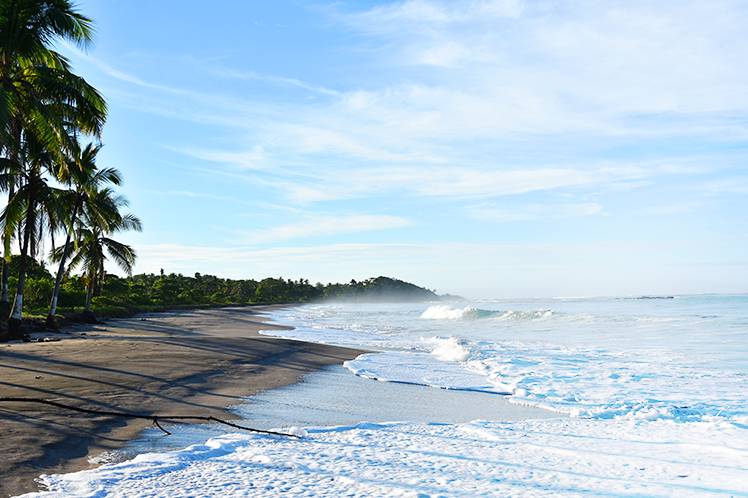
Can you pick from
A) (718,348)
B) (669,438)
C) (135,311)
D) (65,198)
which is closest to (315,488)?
(669,438)

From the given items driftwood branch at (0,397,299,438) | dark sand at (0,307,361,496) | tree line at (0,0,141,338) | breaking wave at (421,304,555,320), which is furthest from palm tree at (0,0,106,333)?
breaking wave at (421,304,555,320)

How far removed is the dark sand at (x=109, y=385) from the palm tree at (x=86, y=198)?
10.5 m

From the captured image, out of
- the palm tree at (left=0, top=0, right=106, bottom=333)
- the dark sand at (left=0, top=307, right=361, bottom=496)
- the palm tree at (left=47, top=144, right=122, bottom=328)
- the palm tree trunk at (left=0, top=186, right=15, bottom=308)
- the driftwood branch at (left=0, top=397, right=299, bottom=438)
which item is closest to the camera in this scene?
the dark sand at (left=0, top=307, right=361, bottom=496)

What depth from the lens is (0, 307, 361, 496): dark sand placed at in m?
5.88

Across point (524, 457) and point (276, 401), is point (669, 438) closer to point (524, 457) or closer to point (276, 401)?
point (524, 457)

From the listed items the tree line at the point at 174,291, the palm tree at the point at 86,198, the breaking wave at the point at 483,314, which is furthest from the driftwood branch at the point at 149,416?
the breaking wave at the point at 483,314

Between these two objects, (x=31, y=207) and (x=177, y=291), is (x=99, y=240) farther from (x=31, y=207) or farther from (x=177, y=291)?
(x=177, y=291)

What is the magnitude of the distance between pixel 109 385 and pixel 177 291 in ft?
205

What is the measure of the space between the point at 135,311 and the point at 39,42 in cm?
3060

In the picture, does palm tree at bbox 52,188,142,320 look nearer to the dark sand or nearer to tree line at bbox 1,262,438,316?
tree line at bbox 1,262,438,316

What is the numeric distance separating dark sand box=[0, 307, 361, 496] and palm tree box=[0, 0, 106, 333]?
559 cm

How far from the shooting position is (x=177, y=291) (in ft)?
226

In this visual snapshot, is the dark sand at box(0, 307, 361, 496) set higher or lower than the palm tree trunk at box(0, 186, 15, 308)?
lower

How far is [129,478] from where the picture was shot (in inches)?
206
